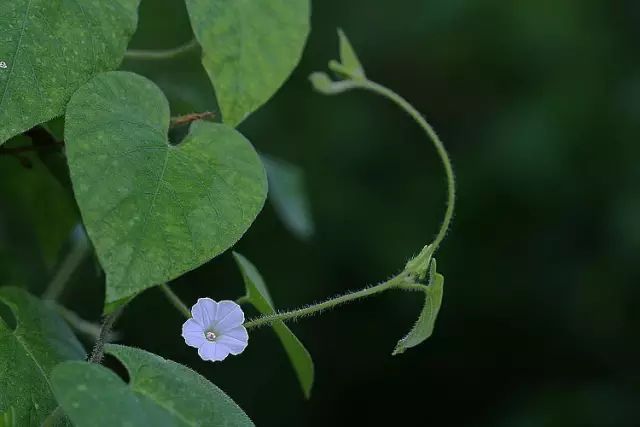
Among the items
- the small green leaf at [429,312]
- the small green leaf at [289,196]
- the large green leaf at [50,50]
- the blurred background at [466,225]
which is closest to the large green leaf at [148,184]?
the large green leaf at [50,50]

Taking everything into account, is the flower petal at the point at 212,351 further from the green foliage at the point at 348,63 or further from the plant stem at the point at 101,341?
the green foliage at the point at 348,63

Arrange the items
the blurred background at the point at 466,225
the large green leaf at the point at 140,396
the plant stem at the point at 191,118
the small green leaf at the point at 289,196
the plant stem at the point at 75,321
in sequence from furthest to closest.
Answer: the blurred background at the point at 466,225
the small green leaf at the point at 289,196
the plant stem at the point at 75,321
the plant stem at the point at 191,118
the large green leaf at the point at 140,396

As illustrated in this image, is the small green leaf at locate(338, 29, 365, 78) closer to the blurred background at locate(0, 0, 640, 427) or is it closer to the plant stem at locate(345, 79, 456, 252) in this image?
the plant stem at locate(345, 79, 456, 252)

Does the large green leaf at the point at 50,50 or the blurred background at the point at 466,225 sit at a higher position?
the large green leaf at the point at 50,50

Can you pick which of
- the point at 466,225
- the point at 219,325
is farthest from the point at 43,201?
the point at 466,225

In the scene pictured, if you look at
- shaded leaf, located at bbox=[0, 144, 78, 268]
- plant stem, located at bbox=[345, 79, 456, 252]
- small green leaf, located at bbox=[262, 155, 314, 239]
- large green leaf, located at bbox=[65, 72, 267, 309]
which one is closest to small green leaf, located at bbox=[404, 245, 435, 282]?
plant stem, located at bbox=[345, 79, 456, 252]

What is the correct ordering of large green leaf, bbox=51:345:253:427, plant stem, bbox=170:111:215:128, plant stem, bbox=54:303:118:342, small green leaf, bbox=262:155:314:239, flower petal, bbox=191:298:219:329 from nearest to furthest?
large green leaf, bbox=51:345:253:427 → flower petal, bbox=191:298:219:329 → plant stem, bbox=170:111:215:128 → plant stem, bbox=54:303:118:342 → small green leaf, bbox=262:155:314:239

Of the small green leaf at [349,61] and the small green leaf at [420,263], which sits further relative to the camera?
the small green leaf at [349,61]
